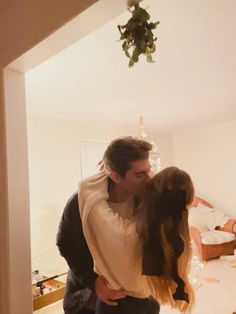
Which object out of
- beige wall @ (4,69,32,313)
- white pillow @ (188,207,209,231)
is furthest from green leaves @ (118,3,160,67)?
white pillow @ (188,207,209,231)

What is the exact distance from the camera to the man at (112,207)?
906 mm

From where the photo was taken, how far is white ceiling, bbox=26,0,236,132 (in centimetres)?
170

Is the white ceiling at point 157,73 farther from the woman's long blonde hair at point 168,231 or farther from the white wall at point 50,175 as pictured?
the woman's long blonde hair at point 168,231

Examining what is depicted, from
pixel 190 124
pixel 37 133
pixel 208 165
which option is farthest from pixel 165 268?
pixel 208 165

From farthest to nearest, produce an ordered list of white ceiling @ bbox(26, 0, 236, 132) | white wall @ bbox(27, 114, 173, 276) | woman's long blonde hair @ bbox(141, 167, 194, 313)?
white wall @ bbox(27, 114, 173, 276) < white ceiling @ bbox(26, 0, 236, 132) < woman's long blonde hair @ bbox(141, 167, 194, 313)

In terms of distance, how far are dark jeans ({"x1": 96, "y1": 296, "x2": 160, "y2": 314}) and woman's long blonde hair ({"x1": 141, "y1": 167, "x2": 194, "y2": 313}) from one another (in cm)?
Answer: 25

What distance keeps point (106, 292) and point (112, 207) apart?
0.95 ft

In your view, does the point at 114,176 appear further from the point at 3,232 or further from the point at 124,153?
the point at 3,232

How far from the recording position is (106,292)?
95 centimetres

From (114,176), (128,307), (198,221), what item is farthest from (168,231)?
(198,221)

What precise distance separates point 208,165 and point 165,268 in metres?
5.01

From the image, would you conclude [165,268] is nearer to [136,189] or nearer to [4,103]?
[136,189]

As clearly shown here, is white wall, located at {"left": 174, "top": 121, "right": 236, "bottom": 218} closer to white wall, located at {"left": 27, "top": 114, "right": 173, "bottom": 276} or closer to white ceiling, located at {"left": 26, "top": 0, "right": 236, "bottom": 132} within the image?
white ceiling, located at {"left": 26, "top": 0, "right": 236, "bottom": 132}

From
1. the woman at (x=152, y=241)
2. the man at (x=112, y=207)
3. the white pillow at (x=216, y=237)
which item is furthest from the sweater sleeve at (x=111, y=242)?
the white pillow at (x=216, y=237)
